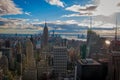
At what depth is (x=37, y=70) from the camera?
8648mm

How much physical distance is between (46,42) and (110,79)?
624cm

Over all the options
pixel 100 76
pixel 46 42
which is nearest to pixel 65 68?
pixel 46 42

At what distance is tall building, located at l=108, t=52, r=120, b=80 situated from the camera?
5052 millimetres

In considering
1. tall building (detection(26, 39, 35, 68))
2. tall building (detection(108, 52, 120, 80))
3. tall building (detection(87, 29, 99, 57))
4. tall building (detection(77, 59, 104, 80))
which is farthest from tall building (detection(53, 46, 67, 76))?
tall building (detection(108, 52, 120, 80))

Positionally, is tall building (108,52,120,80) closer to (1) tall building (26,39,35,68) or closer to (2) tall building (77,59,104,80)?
(2) tall building (77,59,104,80)

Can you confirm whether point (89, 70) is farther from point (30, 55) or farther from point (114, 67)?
point (30, 55)

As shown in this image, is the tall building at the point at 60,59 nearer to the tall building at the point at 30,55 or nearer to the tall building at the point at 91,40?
the tall building at the point at 30,55

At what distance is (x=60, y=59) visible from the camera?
9484mm

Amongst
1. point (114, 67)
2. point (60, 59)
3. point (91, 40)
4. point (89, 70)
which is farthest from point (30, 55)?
point (114, 67)

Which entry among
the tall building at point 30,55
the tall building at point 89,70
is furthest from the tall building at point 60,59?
the tall building at point 89,70

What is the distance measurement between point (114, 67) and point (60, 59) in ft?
14.7

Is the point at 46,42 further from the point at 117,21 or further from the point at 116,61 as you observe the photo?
the point at 116,61

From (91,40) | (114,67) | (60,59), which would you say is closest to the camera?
(114,67)

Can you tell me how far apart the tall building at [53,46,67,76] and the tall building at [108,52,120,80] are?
12.1 feet
